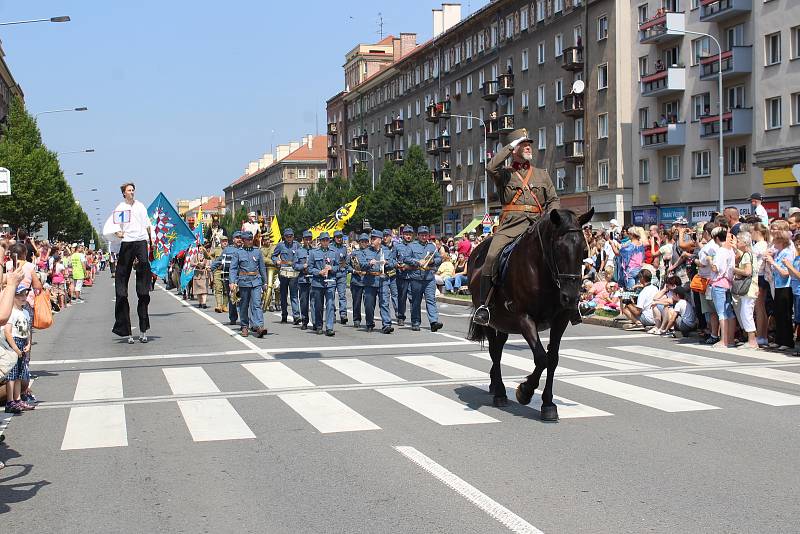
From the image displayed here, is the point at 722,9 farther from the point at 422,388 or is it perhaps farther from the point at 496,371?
the point at 496,371

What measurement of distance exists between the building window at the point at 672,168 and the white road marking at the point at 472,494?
44365 mm

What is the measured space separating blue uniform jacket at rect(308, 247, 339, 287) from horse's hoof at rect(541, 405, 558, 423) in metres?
11.7

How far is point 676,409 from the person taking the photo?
9.62 meters

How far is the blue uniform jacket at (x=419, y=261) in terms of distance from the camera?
67.2 feet

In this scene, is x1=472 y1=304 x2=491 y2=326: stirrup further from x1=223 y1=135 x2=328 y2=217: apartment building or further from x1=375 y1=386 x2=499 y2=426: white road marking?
x1=223 y1=135 x2=328 y2=217: apartment building

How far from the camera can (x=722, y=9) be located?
44.1 metres

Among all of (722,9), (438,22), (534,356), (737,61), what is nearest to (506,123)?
(722,9)

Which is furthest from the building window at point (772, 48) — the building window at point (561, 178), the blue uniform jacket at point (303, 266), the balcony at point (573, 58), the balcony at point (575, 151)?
the blue uniform jacket at point (303, 266)

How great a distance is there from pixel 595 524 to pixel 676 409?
4224 millimetres

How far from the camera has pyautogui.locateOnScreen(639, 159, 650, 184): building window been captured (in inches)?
2045

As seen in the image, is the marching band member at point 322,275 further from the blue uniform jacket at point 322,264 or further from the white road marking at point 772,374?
the white road marking at point 772,374

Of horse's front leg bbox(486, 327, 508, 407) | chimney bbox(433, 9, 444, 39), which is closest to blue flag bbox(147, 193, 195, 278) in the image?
horse's front leg bbox(486, 327, 508, 407)

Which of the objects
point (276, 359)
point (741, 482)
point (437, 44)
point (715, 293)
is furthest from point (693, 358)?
point (437, 44)

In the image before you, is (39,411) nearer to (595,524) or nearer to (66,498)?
(66,498)
